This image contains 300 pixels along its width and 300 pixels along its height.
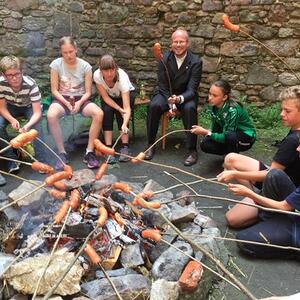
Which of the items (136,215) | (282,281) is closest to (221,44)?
(136,215)

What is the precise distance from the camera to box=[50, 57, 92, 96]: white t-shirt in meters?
5.61

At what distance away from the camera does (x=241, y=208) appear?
4.10 meters

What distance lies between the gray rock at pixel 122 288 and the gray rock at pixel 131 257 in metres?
0.21

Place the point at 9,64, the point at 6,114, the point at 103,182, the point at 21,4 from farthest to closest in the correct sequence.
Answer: the point at 21,4 → the point at 6,114 → the point at 9,64 → the point at 103,182

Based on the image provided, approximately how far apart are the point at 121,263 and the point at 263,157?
3027 millimetres

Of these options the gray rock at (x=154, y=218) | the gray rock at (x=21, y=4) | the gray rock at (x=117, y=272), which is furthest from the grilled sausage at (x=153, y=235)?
the gray rock at (x=21, y=4)

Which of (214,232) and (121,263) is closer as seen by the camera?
(121,263)

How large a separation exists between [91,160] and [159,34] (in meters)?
2.62

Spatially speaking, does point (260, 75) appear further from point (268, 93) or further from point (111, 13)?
point (111, 13)

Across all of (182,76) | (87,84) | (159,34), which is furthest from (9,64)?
(159,34)

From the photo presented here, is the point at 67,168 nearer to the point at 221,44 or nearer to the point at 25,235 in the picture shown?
the point at 25,235

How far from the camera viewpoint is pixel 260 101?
6871 millimetres

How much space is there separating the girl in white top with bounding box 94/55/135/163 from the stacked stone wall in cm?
160

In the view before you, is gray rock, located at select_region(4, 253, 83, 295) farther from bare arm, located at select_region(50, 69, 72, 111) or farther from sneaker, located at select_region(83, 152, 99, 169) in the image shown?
bare arm, located at select_region(50, 69, 72, 111)
